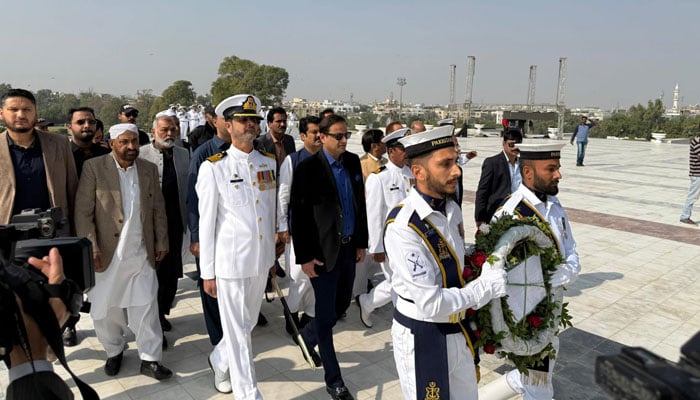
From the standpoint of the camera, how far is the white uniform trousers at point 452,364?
2434mm

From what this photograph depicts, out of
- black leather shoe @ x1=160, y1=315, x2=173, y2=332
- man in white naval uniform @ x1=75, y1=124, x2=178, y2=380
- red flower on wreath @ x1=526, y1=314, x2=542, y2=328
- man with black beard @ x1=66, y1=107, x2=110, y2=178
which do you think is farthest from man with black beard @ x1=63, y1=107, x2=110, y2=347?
red flower on wreath @ x1=526, y1=314, x2=542, y2=328

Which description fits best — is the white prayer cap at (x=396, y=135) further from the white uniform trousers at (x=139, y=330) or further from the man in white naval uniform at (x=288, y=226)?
the white uniform trousers at (x=139, y=330)

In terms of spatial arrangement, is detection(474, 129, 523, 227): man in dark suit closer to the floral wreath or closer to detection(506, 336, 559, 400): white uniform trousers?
detection(506, 336, 559, 400): white uniform trousers

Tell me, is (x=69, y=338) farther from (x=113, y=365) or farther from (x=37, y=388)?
(x=37, y=388)

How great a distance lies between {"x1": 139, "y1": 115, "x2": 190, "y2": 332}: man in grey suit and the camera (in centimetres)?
445

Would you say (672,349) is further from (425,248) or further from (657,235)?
(657,235)

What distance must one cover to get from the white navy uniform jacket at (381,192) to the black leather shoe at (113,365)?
2438 mm

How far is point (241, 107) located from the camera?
3.37 metres

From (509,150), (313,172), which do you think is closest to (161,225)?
(313,172)

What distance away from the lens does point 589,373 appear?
13.0ft

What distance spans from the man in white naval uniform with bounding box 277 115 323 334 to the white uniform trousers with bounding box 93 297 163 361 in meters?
1.14

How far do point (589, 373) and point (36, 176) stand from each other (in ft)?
15.1

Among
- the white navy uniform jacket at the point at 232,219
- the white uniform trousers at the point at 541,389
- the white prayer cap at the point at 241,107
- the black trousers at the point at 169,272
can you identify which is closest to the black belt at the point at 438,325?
the white uniform trousers at the point at 541,389

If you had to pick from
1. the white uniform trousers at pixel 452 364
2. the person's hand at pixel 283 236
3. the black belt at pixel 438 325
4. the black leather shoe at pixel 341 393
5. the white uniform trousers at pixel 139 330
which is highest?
the person's hand at pixel 283 236
